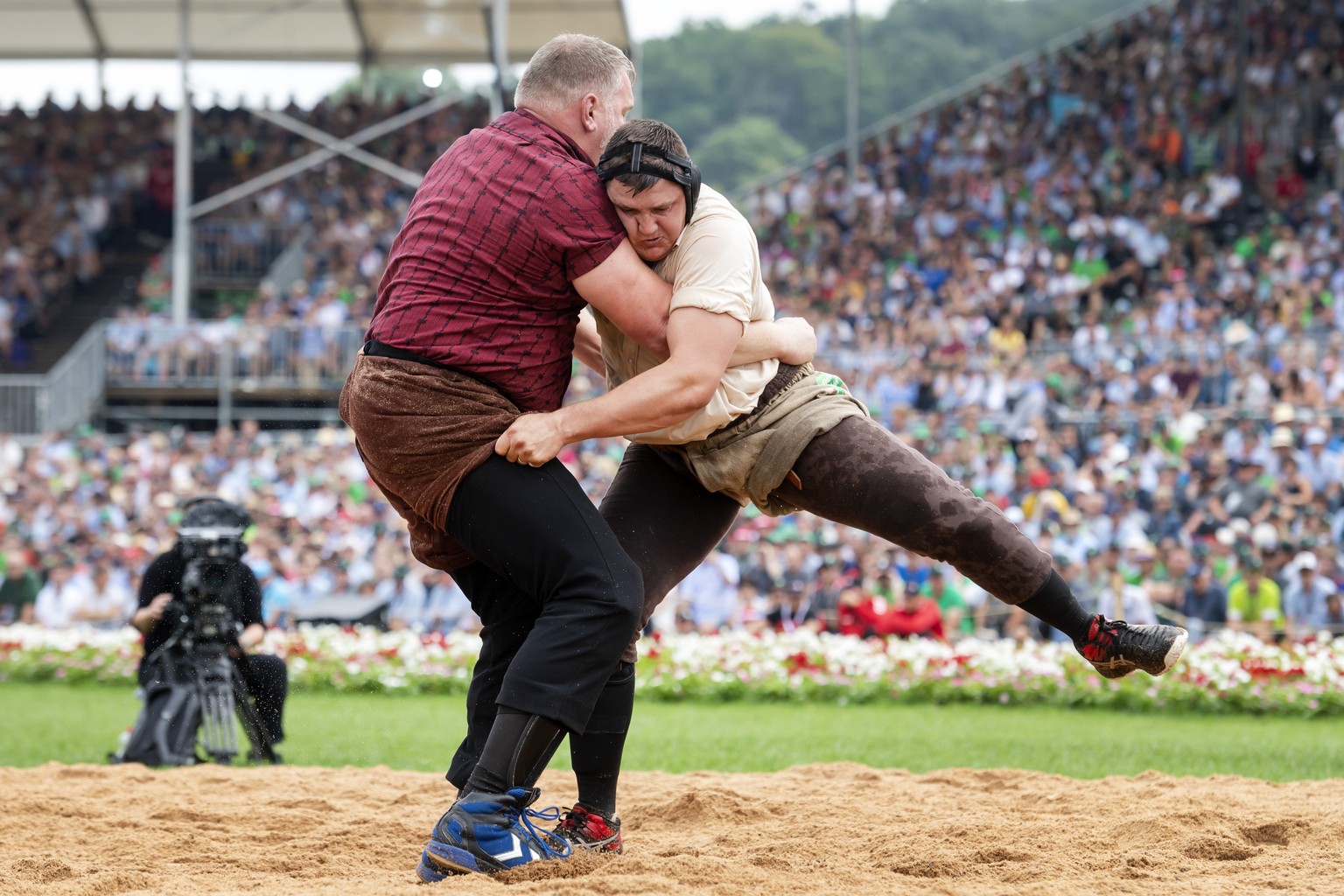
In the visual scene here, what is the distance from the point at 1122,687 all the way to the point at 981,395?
21.8 ft

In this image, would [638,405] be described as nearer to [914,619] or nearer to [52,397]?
[914,619]

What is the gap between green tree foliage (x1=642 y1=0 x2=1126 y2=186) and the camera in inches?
1485

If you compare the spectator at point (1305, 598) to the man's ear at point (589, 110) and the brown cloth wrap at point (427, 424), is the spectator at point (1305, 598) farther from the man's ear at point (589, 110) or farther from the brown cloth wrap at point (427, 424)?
the brown cloth wrap at point (427, 424)

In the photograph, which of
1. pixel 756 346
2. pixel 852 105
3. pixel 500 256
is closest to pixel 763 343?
pixel 756 346

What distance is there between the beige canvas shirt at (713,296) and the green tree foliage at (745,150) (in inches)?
1277

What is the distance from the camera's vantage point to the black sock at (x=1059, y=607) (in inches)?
157

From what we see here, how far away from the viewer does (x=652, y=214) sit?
362 centimetres

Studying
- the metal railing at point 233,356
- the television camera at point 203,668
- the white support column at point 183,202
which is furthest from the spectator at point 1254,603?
the white support column at point 183,202

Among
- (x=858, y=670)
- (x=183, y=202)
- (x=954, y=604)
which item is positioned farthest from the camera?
(x=183, y=202)

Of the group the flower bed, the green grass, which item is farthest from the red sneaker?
the flower bed

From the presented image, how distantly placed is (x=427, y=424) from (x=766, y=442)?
0.95 metres

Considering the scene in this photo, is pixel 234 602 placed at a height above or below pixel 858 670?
above

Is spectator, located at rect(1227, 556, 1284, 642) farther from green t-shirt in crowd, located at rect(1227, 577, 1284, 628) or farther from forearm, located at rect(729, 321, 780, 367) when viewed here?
forearm, located at rect(729, 321, 780, 367)

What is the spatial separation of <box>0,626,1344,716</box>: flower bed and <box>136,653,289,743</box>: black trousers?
218 cm
